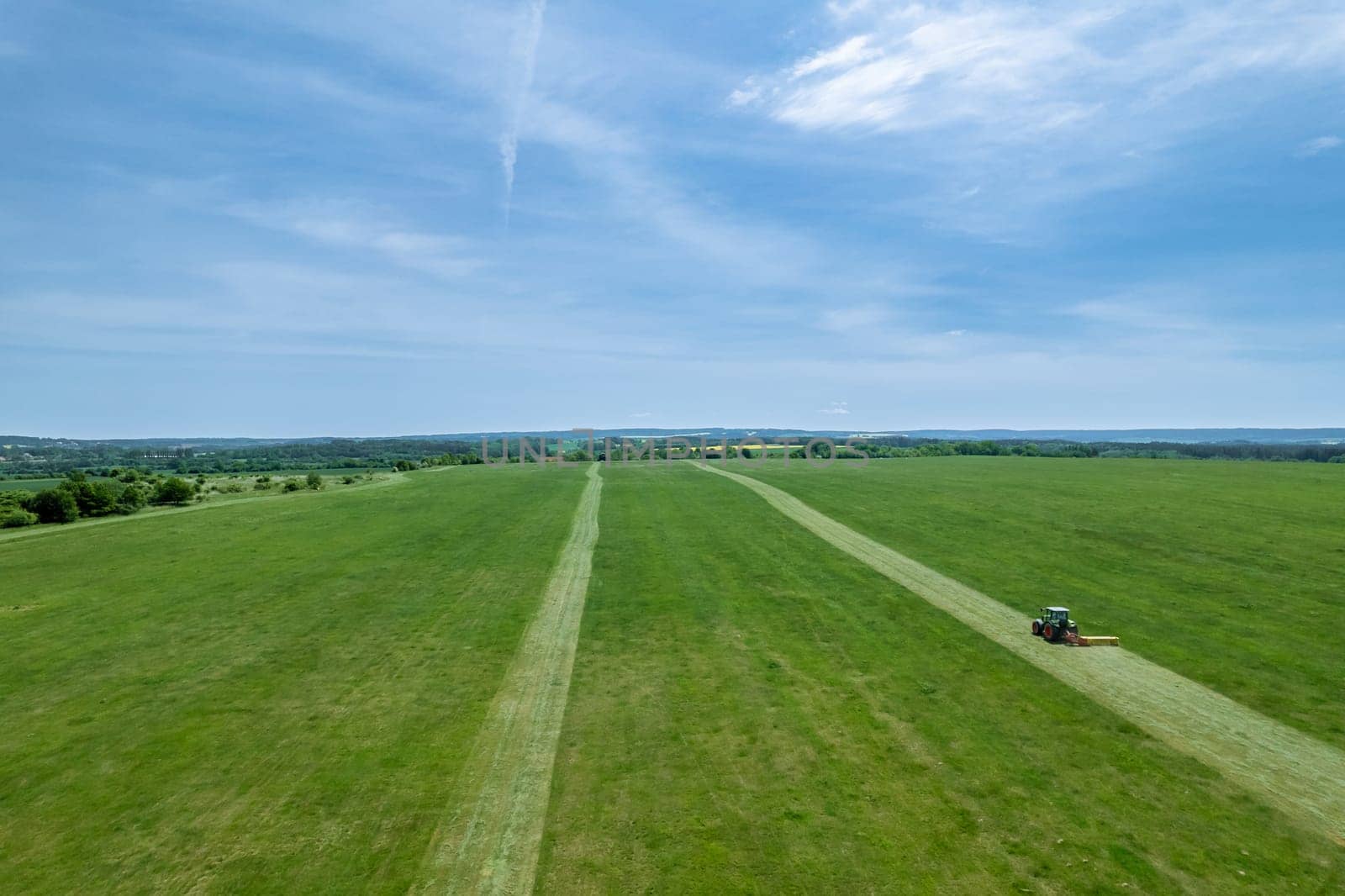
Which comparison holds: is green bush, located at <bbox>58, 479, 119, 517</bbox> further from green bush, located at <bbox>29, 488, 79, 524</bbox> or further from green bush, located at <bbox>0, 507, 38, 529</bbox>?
green bush, located at <bbox>0, 507, 38, 529</bbox>

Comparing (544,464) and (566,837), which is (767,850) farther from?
(544,464)

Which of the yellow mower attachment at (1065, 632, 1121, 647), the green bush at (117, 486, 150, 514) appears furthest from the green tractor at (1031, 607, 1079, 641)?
→ the green bush at (117, 486, 150, 514)

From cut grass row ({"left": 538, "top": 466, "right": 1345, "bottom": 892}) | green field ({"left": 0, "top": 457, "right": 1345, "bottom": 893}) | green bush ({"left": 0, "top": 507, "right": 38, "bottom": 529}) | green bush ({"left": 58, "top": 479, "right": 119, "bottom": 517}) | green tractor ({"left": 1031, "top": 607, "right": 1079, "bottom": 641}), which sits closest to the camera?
cut grass row ({"left": 538, "top": 466, "right": 1345, "bottom": 892})

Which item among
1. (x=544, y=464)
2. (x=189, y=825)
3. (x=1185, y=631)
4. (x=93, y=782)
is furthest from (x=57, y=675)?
(x=544, y=464)

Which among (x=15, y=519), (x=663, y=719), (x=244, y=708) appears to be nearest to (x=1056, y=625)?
(x=663, y=719)

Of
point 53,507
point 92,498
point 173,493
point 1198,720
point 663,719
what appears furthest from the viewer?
point 173,493

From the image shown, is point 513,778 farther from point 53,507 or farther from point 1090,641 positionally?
point 53,507

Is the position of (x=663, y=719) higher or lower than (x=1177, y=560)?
lower
